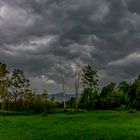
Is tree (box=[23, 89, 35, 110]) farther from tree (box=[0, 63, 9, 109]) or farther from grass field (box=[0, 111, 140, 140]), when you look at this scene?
grass field (box=[0, 111, 140, 140])

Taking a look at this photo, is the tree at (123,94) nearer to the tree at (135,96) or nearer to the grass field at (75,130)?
the tree at (135,96)

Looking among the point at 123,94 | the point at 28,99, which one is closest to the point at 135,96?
the point at 123,94

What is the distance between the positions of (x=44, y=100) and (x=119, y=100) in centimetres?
4563

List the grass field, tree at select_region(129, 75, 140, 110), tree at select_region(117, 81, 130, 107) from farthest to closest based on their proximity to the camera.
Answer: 1. tree at select_region(117, 81, 130, 107)
2. tree at select_region(129, 75, 140, 110)
3. the grass field

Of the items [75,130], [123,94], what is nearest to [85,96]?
[123,94]

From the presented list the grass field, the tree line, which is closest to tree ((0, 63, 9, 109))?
the tree line

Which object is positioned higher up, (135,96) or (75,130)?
(135,96)

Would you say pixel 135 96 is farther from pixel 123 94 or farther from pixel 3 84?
pixel 3 84

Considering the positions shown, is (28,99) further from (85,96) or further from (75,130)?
(75,130)

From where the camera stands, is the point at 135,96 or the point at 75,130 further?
the point at 135,96

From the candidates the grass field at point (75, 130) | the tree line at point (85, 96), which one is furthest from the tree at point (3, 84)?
the grass field at point (75, 130)

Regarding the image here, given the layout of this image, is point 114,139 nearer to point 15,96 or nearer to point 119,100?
point 119,100

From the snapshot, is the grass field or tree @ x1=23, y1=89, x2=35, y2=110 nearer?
the grass field

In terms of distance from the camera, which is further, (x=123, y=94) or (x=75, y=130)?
(x=123, y=94)
